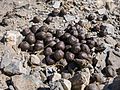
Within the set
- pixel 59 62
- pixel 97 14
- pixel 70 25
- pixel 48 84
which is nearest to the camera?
pixel 48 84

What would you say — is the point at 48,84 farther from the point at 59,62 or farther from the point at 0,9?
the point at 0,9

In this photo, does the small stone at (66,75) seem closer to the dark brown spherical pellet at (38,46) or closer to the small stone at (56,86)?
the small stone at (56,86)

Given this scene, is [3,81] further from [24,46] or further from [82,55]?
[82,55]

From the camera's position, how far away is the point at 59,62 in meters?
4.56

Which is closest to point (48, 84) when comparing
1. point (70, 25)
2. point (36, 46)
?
point (36, 46)

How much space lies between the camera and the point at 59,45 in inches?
183

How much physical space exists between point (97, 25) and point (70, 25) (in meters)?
0.40

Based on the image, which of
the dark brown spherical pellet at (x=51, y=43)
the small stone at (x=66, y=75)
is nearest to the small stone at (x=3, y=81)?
the small stone at (x=66, y=75)

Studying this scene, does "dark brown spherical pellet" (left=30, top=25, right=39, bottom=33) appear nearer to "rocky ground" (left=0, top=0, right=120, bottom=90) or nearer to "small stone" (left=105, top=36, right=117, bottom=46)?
"rocky ground" (left=0, top=0, right=120, bottom=90)

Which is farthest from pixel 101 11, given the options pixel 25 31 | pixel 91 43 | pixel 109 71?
pixel 109 71

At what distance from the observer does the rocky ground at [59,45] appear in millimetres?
4211

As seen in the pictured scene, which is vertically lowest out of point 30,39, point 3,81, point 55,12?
point 3,81

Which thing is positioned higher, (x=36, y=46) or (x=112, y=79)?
(x=36, y=46)

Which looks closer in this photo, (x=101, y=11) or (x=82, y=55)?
(x=82, y=55)
